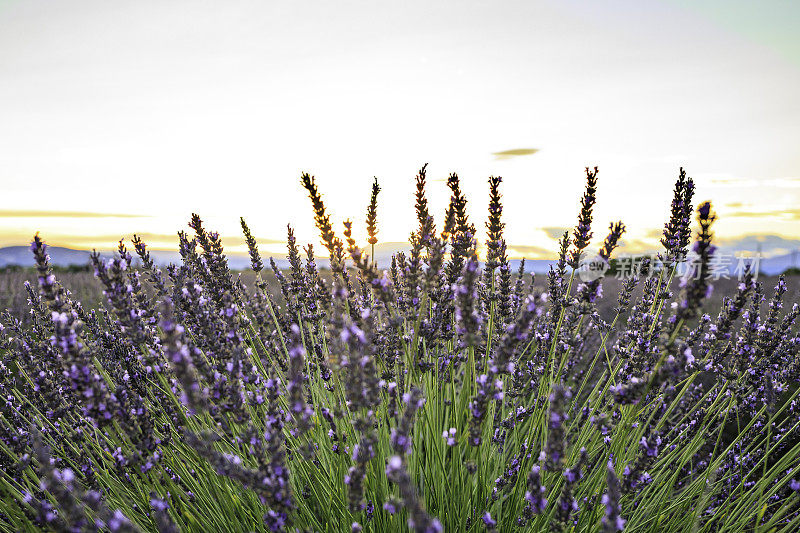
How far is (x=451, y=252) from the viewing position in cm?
276

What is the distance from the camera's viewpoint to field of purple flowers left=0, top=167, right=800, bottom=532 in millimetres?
1798

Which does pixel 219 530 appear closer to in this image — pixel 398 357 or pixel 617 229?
pixel 398 357

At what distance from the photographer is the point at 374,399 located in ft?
6.14

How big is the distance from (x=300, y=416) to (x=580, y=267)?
1808 millimetres

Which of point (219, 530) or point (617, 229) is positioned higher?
point (617, 229)

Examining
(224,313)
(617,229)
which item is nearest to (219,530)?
(224,313)

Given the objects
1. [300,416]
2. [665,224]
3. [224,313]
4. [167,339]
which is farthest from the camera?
[665,224]

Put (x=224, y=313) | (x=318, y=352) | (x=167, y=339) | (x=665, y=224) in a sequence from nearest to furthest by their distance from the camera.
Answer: (x=167, y=339) → (x=224, y=313) → (x=665, y=224) → (x=318, y=352)

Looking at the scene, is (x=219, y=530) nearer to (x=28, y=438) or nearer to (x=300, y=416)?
(x=300, y=416)

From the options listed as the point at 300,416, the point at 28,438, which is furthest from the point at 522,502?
the point at 28,438

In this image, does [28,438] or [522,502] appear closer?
[522,502]

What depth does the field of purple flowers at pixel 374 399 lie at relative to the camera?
5.90ft

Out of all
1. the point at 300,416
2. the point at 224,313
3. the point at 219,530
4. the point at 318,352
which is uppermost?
the point at 224,313

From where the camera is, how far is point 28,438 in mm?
3000
